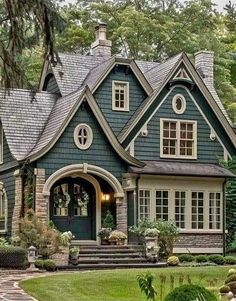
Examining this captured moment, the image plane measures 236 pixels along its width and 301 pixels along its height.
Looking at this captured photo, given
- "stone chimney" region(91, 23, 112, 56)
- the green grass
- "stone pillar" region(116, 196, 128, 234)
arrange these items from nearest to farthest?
the green grass, "stone pillar" region(116, 196, 128, 234), "stone chimney" region(91, 23, 112, 56)

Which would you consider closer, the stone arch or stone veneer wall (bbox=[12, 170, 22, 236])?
the stone arch

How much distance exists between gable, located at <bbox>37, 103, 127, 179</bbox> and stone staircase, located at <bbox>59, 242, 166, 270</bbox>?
2773mm

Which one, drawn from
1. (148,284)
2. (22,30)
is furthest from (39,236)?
(148,284)

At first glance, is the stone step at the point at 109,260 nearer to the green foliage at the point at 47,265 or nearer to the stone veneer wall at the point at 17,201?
the green foliage at the point at 47,265

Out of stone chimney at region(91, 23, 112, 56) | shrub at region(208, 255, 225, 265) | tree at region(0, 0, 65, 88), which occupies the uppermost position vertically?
stone chimney at region(91, 23, 112, 56)

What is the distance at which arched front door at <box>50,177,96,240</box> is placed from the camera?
27.5m

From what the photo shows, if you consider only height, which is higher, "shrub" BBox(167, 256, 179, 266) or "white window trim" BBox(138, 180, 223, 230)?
"white window trim" BBox(138, 180, 223, 230)

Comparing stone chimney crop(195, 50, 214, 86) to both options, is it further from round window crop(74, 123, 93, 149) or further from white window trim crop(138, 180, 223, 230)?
round window crop(74, 123, 93, 149)

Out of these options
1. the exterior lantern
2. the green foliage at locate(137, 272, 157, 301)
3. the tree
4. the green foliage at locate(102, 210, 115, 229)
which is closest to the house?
the green foliage at locate(102, 210, 115, 229)

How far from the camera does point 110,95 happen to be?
29156 millimetres

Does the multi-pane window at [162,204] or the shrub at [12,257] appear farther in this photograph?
the multi-pane window at [162,204]

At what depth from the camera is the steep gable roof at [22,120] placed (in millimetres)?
27031

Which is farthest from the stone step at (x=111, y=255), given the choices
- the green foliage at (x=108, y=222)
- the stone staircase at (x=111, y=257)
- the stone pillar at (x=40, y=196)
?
the green foliage at (x=108, y=222)

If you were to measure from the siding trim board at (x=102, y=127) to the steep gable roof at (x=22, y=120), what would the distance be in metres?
1.19
